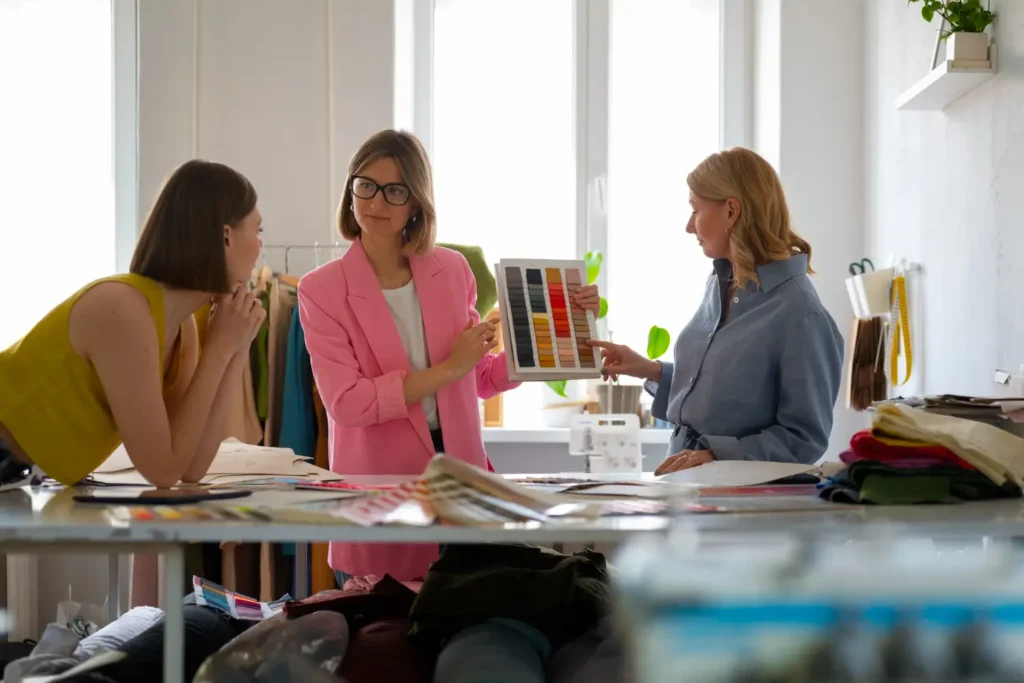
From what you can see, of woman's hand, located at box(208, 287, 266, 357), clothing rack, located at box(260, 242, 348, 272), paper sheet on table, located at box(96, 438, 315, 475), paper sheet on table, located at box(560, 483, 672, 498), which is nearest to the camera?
paper sheet on table, located at box(560, 483, 672, 498)

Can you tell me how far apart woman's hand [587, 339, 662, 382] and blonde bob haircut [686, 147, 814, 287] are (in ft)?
1.13

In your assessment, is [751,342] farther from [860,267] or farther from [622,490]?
[860,267]

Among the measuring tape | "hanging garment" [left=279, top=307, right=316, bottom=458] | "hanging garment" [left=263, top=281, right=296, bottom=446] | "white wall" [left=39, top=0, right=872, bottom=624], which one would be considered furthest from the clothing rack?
the measuring tape

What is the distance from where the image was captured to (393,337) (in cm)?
234

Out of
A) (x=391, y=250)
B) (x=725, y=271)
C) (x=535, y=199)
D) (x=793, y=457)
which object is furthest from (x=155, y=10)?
(x=793, y=457)

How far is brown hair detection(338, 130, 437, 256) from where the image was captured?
2348mm

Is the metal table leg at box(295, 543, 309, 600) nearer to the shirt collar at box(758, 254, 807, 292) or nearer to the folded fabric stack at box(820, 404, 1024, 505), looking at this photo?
the shirt collar at box(758, 254, 807, 292)

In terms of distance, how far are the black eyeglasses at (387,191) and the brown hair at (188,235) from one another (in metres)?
0.58

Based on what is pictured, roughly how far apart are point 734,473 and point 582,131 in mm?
2927

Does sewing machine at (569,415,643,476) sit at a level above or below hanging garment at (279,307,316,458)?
below

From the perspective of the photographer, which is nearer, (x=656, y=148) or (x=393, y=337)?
(x=393, y=337)

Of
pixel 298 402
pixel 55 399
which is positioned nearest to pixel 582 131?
pixel 298 402

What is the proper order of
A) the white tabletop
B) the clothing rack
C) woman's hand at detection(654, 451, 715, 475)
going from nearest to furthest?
the white tabletop → woman's hand at detection(654, 451, 715, 475) → the clothing rack

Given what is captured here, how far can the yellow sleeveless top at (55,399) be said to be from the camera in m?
1.63
